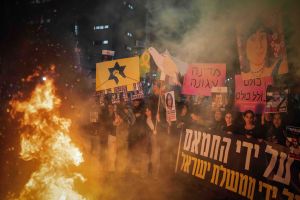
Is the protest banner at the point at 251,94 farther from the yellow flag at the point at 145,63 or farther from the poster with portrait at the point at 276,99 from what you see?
the yellow flag at the point at 145,63

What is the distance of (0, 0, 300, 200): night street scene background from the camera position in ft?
14.8

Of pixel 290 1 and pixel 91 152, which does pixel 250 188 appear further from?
pixel 91 152

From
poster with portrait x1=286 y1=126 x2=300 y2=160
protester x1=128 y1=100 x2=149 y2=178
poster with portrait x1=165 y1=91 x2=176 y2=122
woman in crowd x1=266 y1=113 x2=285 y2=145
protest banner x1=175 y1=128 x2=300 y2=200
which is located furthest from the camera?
Answer: protester x1=128 y1=100 x2=149 y2=178

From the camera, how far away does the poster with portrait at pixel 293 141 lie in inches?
160

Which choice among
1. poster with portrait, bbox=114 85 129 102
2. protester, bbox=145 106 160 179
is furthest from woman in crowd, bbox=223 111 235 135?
poster with portrait, bbox=114 85 129 102

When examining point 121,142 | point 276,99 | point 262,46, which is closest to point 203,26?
point 262,46

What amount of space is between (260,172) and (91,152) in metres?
4.35

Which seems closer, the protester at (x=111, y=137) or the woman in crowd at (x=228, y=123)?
the woman in crowd at (x=228, y=123)

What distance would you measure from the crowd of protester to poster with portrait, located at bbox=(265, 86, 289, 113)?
11 cm

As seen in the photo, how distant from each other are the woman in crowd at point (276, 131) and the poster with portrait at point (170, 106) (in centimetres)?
199

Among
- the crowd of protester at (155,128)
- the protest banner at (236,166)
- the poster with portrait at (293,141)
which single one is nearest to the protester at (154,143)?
the crowd of protester at (155,128)

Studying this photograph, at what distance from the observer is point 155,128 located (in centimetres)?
632

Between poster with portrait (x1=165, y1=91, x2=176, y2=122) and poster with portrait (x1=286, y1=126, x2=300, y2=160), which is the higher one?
poster with portrait (x1=165, y1=91, x2=176, y2=122)

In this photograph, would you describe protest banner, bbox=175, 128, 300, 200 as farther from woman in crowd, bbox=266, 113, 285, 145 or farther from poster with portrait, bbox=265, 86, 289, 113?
poster with portrait, bbox=265, 86, 289, 113
